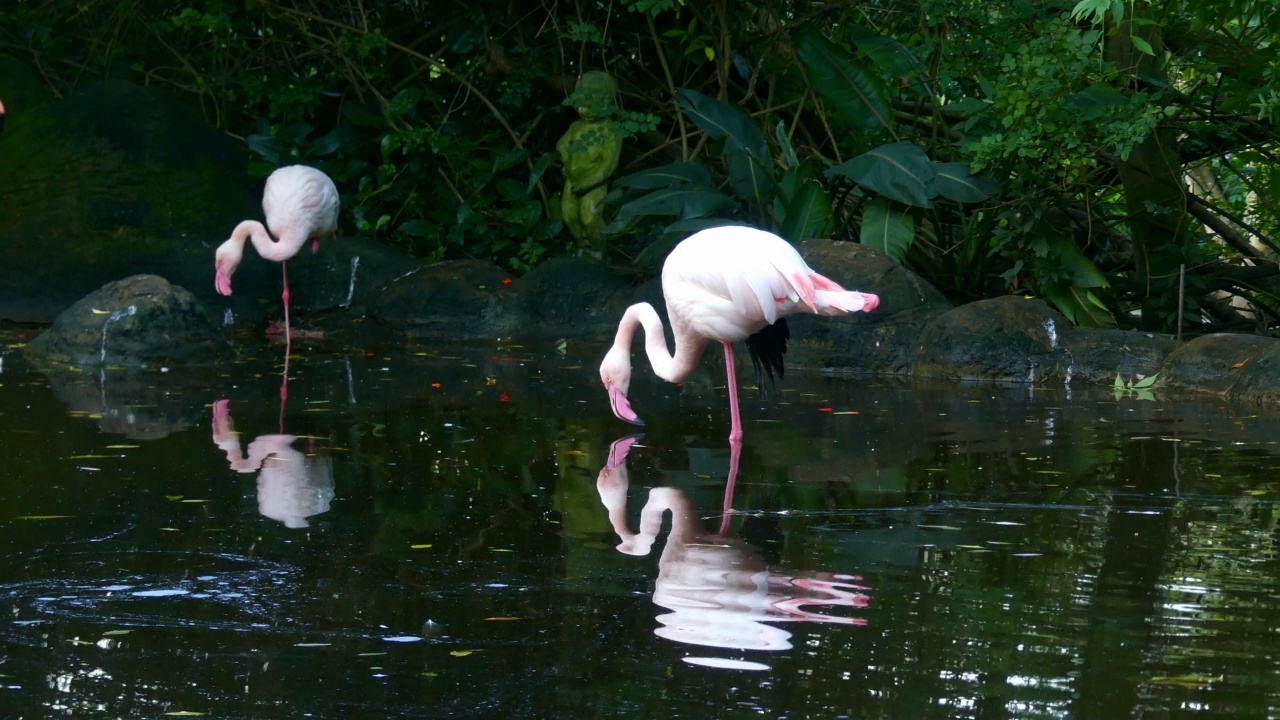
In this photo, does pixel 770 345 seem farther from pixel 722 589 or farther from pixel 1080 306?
pixel 722 589

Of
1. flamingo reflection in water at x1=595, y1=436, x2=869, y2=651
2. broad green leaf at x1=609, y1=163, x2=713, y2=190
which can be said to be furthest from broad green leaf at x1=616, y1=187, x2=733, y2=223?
flamingo reflection in water at x1=595, y1=436, x2=869, y2=651

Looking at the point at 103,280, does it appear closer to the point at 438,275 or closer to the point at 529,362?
the point at 438,275

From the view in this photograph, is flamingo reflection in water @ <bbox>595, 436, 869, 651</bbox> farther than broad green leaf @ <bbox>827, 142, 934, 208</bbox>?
No

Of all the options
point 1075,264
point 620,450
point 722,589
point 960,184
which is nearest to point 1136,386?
point 1075,264

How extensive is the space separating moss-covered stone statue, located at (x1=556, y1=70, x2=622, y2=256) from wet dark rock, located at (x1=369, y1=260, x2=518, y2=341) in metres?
0.85

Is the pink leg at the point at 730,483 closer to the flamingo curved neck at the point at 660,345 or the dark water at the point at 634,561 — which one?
the dark water at the point at 634,561

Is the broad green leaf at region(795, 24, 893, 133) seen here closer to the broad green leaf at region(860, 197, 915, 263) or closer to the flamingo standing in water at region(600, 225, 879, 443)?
the broad green leaf at region(860, 197, 915, 263)

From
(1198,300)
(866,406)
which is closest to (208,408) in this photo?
(866,406)

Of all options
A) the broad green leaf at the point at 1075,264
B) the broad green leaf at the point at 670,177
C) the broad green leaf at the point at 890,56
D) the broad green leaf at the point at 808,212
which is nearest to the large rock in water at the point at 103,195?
the broad green leaf at the point at 670,177

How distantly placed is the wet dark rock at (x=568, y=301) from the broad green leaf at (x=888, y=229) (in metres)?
1.86

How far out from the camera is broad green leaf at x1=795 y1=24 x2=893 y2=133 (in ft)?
34.3

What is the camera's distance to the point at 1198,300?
1005cm

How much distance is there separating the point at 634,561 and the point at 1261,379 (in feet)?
14.8

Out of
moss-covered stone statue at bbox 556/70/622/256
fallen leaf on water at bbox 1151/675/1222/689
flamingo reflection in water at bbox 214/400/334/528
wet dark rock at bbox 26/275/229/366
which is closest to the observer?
fallen leaf on water at bbox 1151/675/1222/689
